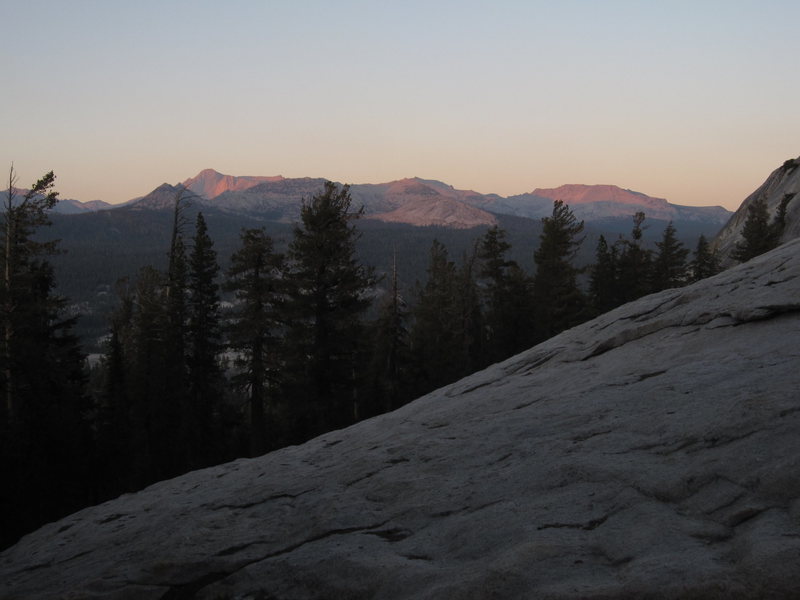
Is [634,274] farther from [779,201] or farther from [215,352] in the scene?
[779,201]

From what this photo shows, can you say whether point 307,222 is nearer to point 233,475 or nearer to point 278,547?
point 233,475

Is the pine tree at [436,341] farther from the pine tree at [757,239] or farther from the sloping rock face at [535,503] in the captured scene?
the sloping rock face at [535,503]

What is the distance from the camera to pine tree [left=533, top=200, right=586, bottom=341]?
1460 inches

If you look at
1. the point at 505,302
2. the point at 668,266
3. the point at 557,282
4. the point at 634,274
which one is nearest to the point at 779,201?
the point at 668,266

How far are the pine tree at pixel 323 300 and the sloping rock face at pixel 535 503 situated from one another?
488 inches

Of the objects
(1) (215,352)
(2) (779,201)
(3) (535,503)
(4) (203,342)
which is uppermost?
(2) (779,201)

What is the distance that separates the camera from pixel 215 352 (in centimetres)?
2934

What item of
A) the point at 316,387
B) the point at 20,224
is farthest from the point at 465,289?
the point at 20,224

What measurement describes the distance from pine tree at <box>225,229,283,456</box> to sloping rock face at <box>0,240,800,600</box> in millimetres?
13163

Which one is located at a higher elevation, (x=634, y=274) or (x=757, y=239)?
(x=757, y=239)

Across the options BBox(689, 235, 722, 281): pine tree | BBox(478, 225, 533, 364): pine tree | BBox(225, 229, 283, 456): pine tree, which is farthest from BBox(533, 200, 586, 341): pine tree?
BBox(225, 229, 283, 456): pine tree

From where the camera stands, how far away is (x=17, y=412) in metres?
19.7

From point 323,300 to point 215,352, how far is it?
29.0ft

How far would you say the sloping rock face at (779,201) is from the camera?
50650 mm
